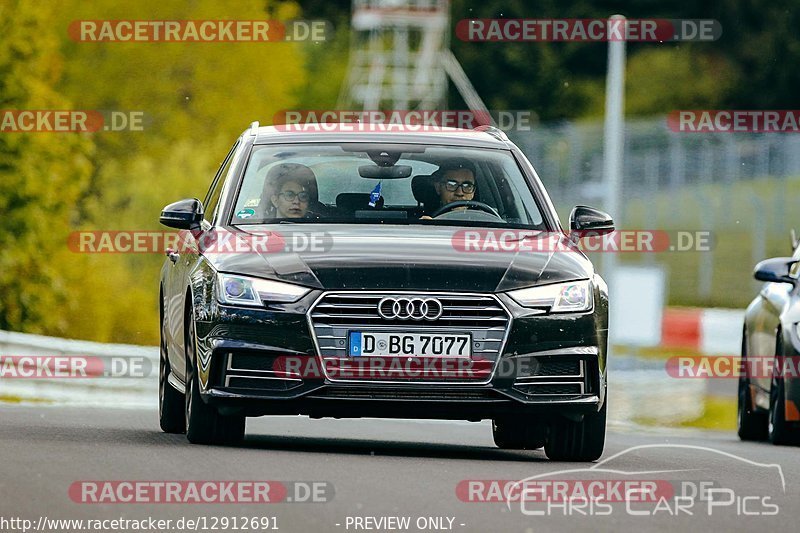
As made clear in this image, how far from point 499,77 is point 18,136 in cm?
5442

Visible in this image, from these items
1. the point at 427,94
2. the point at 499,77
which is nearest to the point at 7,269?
the point at 427,94

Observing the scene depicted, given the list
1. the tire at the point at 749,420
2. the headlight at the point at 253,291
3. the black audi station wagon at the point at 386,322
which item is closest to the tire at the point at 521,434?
the black audi station wagon at the point at 386,322

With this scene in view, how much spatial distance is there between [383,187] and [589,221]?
1.15 m

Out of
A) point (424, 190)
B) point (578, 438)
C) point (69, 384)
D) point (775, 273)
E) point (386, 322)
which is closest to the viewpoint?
point (386, 322)

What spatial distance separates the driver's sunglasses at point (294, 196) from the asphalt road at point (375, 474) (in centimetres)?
134

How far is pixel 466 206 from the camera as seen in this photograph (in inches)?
488

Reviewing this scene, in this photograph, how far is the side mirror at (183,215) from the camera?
40.7ft

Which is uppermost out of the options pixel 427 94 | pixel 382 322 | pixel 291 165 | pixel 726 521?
pixel 427 94

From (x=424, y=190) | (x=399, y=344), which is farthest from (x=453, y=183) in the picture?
(x=399, y=344)

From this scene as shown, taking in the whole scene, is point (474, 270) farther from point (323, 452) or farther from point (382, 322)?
point (323, 452)

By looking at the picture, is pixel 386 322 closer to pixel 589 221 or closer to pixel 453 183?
pixel 453 183

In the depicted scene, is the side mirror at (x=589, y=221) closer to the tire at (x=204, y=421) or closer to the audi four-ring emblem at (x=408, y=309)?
the audi four-ring emblem at (x=408, y=309)

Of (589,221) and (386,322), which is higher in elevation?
(589,221)

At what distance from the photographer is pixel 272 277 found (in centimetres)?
1111
